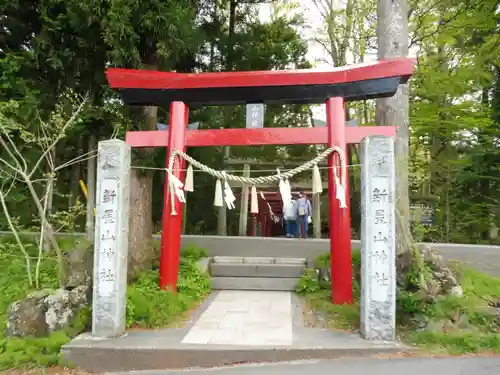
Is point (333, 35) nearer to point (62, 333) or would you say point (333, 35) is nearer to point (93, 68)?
point (93, 68)

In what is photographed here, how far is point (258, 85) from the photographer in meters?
7.12

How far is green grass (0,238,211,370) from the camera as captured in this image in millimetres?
4938

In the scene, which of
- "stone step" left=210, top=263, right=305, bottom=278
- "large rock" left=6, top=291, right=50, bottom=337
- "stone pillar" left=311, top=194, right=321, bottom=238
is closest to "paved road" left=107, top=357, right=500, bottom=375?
"large rock" left=6, top=291, right=50, bottom=337

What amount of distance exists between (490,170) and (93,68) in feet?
40.2

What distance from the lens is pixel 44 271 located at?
7.85 m

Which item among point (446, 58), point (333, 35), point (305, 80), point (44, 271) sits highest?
point (333, 35)

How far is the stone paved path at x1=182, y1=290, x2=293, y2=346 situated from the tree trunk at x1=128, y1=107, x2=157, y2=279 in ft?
5.95

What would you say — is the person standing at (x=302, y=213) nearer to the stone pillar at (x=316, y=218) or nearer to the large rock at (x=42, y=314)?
the stone pillar at (x=316, y=218)

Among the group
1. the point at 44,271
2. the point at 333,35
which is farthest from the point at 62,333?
the point at 333,35

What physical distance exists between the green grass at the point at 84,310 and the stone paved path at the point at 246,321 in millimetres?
483

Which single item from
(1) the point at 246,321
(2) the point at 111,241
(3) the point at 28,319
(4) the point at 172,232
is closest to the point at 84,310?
(3) the point at 28,319

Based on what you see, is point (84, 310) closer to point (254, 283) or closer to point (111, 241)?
point (111, 241)

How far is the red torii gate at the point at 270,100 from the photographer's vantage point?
664 cm

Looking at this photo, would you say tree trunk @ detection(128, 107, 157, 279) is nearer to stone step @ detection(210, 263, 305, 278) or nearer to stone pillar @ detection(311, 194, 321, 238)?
stone step @ detection(210, 263, 305, 278)
